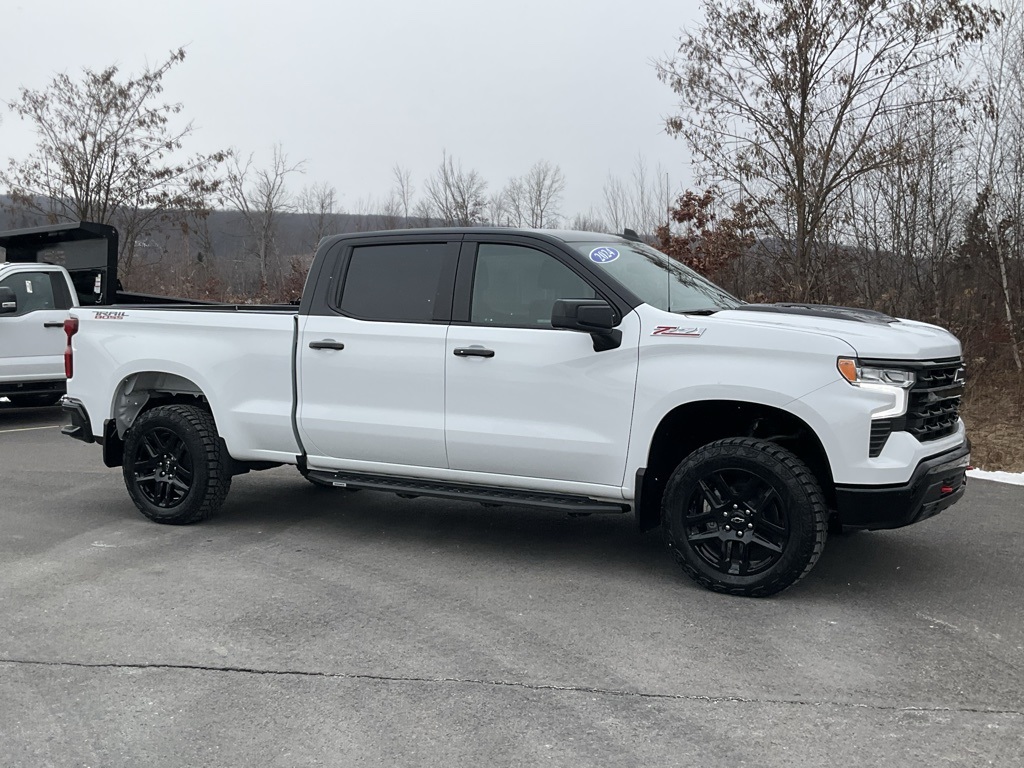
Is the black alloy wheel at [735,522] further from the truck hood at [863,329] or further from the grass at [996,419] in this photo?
the grass at [996,419]

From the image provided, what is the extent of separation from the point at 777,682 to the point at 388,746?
1588 mm

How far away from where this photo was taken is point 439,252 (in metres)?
6.04

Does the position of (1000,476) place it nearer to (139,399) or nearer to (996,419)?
(996,419)

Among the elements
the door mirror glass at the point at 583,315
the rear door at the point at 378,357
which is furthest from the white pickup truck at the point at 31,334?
the door mirror glass at the point at 583,315

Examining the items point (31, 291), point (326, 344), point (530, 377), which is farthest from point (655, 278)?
point (31, 291)

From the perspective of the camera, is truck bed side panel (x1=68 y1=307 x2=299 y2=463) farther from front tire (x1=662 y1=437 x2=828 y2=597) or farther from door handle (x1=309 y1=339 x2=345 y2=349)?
front tire (x1=662 y1=437 x2=828 y2=597)

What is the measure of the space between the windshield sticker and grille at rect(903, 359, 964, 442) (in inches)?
69.5

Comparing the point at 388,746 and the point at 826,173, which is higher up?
the point at 826,173

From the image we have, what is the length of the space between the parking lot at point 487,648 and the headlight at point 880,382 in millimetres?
992

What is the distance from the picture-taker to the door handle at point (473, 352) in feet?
18.4

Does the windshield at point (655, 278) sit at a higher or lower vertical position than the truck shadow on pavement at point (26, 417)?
higher

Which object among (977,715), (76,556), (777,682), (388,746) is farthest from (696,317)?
(76,556)

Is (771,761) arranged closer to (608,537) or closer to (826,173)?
(608,537)

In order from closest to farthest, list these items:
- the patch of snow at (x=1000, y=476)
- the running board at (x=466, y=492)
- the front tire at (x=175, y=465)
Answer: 1. the running board at (x=466, y=492)
2. the front tire at (x=175, y=465)
3. the patch of snow at (x=1000, y=476)
